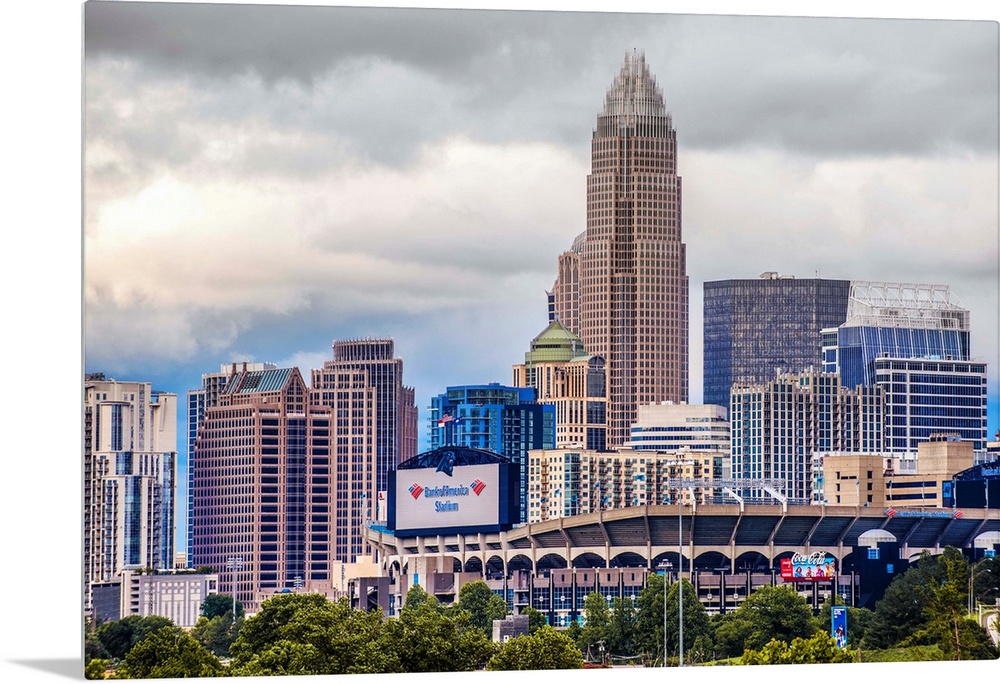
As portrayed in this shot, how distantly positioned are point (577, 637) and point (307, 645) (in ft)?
56.1

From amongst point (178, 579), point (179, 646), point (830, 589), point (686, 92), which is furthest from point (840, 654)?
point (178, 579)

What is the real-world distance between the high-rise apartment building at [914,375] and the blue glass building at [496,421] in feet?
36.0

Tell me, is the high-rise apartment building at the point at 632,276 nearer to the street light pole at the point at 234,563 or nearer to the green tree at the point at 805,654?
the street light pole at the point at 234,563

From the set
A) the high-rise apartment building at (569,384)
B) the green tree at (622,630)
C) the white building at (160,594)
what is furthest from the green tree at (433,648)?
the high-rise apartment building at (569,384)

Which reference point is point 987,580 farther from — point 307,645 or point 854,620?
point 307,645

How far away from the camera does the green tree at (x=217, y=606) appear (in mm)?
53844

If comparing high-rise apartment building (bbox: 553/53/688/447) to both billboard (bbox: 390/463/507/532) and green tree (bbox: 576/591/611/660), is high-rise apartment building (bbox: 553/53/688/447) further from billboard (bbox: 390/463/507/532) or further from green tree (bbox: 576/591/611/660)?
green tree (bbox: 576/591/611/660)

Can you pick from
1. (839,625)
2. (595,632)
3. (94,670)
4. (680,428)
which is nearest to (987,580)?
(839,625)

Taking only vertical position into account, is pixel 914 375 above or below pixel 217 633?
above

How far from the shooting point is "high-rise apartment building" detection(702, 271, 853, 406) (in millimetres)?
72188

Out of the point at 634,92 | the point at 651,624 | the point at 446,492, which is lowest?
the point at 651,624

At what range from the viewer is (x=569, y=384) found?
72688 mm

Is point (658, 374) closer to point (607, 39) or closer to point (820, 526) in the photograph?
point (820, 526)

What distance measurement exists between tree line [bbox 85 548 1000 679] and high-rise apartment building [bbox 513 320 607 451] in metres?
16.3
